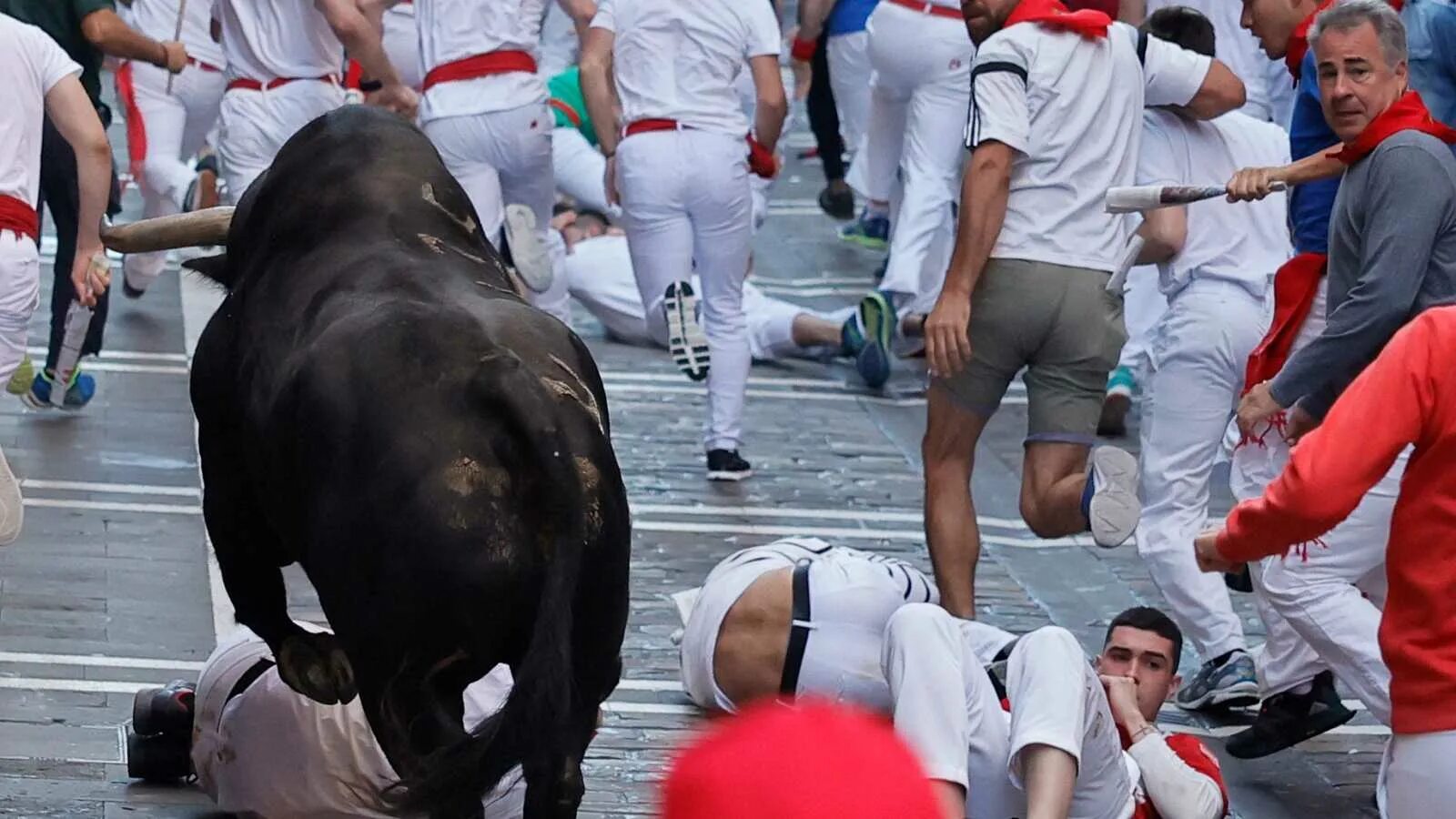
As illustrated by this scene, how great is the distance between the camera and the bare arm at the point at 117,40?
31.6 feet

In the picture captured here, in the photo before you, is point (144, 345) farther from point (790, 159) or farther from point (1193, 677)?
point (790, 159)

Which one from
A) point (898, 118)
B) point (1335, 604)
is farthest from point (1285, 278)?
point (898, 118)

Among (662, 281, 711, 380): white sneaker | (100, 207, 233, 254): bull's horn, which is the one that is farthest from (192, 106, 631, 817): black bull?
(662, 281, 711, 380): white sneaker

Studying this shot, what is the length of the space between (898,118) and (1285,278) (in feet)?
20.5

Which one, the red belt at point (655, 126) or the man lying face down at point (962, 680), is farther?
the red belt at point (655, 126)

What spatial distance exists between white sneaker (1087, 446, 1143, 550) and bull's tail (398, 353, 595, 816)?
9.81 ft

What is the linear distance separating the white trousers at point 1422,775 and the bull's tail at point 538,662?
1.63 metres

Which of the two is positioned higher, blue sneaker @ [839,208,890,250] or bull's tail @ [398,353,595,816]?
bull's tail @ [398,353,595,816]

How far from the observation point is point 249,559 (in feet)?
17.9

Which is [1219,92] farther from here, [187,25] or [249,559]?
[187,25]

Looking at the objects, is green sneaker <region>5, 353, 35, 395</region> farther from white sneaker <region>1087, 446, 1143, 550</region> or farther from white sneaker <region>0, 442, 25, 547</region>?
white sneaker <region>1087, 446, 1143, 550</region>

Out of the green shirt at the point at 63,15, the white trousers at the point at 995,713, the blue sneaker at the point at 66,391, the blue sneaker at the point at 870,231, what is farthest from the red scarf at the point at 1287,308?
the blue sneaker at the point at 870,231

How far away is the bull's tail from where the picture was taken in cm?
435

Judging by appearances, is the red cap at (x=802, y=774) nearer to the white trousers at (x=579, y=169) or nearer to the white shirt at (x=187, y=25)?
the white shirt at (x=187, y=25)
